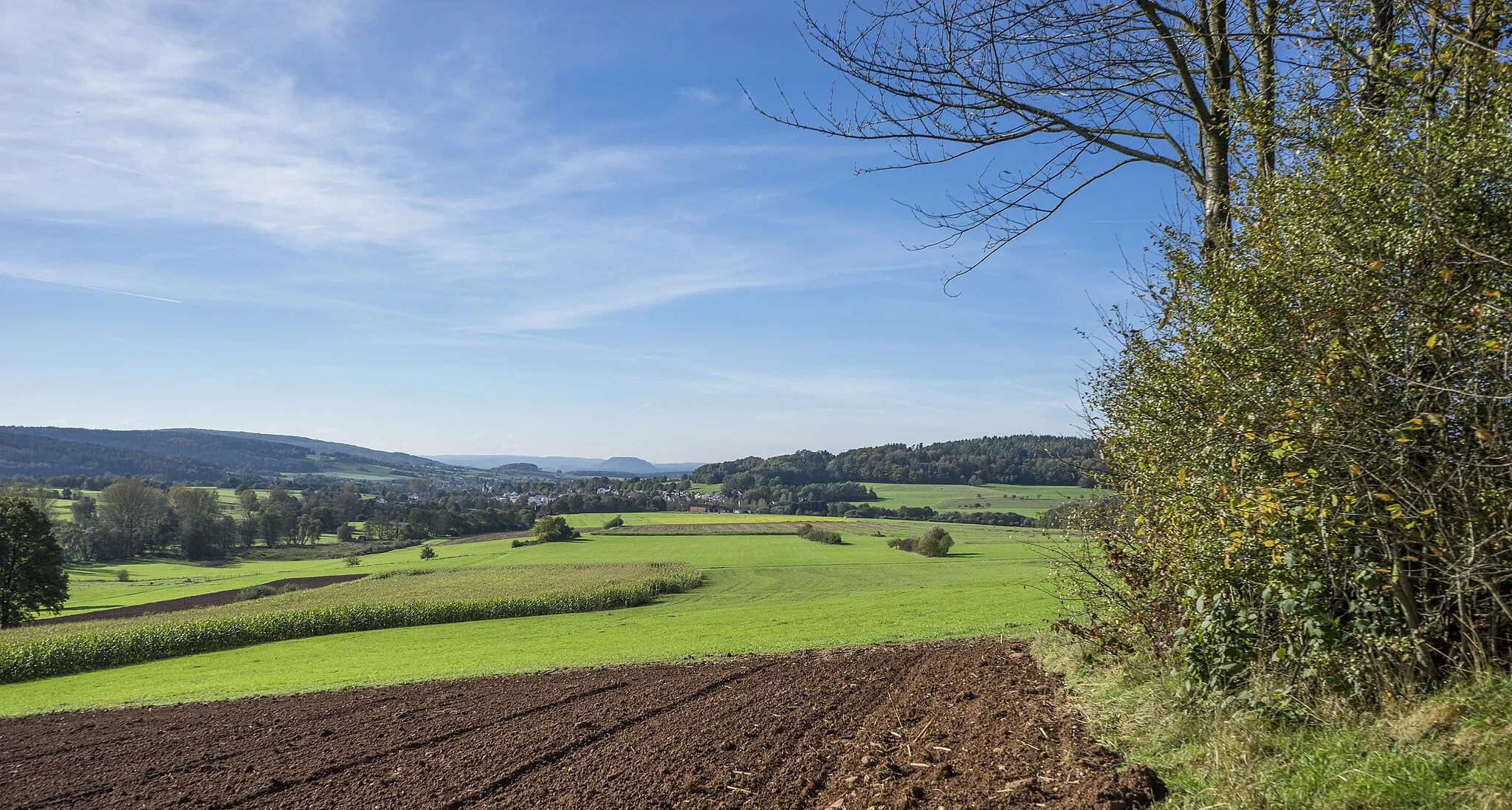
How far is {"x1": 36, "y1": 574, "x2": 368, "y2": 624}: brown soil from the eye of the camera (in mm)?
45938

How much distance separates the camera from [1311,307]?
17.3 feet

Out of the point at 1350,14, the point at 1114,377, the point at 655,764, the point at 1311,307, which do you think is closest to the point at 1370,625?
the point at 1311,307

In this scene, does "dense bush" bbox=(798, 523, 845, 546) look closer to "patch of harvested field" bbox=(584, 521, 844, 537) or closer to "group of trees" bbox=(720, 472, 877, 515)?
"patch of harvested field" bbox=(584, 521, 844, 537)

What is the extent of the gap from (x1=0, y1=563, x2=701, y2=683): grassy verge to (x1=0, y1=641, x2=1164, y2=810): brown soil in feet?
69.4

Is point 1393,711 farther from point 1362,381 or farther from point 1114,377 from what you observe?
point 1114,377

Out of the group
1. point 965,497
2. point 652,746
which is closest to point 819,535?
point 965,497

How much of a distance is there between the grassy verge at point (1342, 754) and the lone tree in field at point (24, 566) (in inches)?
2367

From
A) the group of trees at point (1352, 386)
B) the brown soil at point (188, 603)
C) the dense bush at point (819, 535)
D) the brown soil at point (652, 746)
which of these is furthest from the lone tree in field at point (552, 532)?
the group of trees at point (1352, 386)

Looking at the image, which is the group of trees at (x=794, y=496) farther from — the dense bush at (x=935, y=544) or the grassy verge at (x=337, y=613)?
the grassy verge at (x=337, y=613)

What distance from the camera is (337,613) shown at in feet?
124

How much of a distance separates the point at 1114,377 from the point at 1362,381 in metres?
3.35

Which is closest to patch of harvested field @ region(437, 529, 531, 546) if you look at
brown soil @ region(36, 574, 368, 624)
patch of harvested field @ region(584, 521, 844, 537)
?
patch of harvested field @ region(584, 521, 844, 537)

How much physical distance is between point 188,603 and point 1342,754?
6636cm

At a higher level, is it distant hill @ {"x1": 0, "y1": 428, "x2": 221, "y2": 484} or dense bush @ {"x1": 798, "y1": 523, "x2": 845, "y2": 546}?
distant hill @ {"x1": 0, "y1": 428, "x2": 221, "y2": 484}
